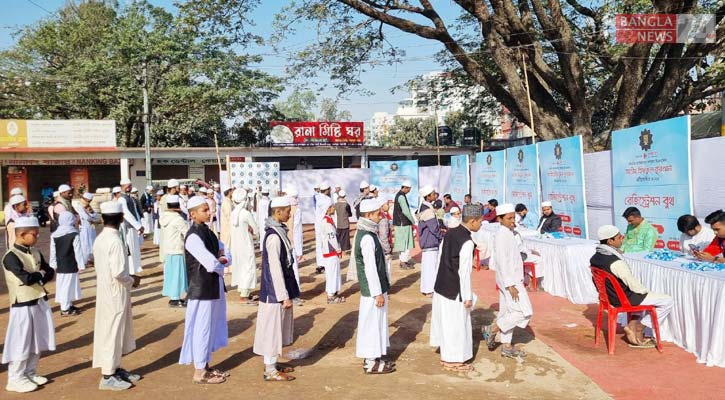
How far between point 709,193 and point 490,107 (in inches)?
585

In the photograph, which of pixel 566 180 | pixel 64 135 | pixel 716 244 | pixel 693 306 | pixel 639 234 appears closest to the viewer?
pixel 693 306

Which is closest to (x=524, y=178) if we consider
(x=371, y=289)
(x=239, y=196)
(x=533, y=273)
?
(x=533, y=273)

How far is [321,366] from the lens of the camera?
17.6 feet

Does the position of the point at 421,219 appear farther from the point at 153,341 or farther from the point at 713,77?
the point at 713,77

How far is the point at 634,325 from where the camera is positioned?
18.8ft

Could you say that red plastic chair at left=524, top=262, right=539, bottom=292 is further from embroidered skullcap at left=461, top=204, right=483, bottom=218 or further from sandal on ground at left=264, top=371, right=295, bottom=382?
sandal on ground at left=264, top=371, right=295, bottom=382

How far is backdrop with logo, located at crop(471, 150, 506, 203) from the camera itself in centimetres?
1326

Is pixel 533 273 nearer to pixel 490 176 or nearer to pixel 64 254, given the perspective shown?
pixel 490 176

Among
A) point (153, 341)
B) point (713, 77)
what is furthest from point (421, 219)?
point (713, 77)

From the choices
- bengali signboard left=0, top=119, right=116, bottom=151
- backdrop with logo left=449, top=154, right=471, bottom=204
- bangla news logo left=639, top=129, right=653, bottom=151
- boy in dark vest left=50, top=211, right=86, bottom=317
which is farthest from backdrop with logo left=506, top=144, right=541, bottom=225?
bengali signboard left=0, top=119, right=116, bottom=151

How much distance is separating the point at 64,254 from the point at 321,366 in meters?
4.28

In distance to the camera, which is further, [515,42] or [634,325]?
[515,42]

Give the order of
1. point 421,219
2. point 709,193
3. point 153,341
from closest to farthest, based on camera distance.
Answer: point 153,341, point 709,193, point 421,219

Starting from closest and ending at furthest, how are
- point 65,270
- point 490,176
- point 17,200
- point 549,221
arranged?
point 17,200, point 65,270, point 549,221, point 490,176
